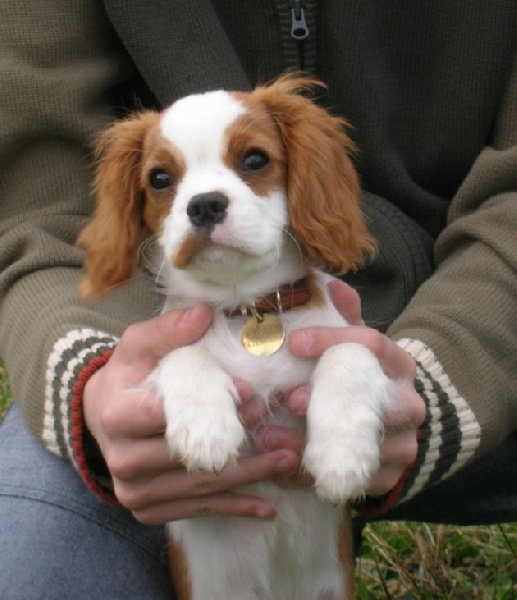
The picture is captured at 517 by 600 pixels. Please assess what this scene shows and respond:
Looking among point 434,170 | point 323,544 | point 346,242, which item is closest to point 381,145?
point 434,170

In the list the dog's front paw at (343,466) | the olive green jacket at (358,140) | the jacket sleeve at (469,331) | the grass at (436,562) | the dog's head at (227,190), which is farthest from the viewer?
the grass at (436,562)

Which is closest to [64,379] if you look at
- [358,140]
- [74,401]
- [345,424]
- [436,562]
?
[74,401]

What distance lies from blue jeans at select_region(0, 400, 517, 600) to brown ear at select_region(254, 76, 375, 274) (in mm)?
623

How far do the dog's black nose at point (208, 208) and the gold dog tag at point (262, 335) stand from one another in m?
0.25

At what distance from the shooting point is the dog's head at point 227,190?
1521 millimetres

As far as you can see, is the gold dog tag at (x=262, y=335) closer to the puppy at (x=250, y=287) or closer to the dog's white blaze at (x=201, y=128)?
the puppy at (x=250, y=287)

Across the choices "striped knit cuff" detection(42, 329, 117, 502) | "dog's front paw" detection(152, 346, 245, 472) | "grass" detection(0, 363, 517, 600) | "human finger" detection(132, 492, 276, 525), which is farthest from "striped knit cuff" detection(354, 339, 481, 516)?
"grass" detection(0, 363, 517, 600)

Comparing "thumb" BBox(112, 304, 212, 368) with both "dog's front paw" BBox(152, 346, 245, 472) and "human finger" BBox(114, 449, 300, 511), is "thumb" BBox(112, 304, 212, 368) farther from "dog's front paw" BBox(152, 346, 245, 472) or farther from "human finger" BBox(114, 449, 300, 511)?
"human finger" BBox(114, 449, 300, 511)

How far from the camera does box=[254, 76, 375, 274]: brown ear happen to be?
1.64m

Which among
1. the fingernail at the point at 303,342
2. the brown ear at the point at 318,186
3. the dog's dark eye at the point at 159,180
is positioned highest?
the dog's dark eye at the point at 159,180

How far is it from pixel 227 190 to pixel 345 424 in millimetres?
411

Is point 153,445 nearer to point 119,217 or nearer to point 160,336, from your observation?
point 160,336

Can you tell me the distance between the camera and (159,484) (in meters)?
1.58

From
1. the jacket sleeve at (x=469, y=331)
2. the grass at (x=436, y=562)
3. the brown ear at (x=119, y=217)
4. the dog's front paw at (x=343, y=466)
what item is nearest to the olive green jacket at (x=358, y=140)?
the jacket sleeve at (x=469, y=331)
